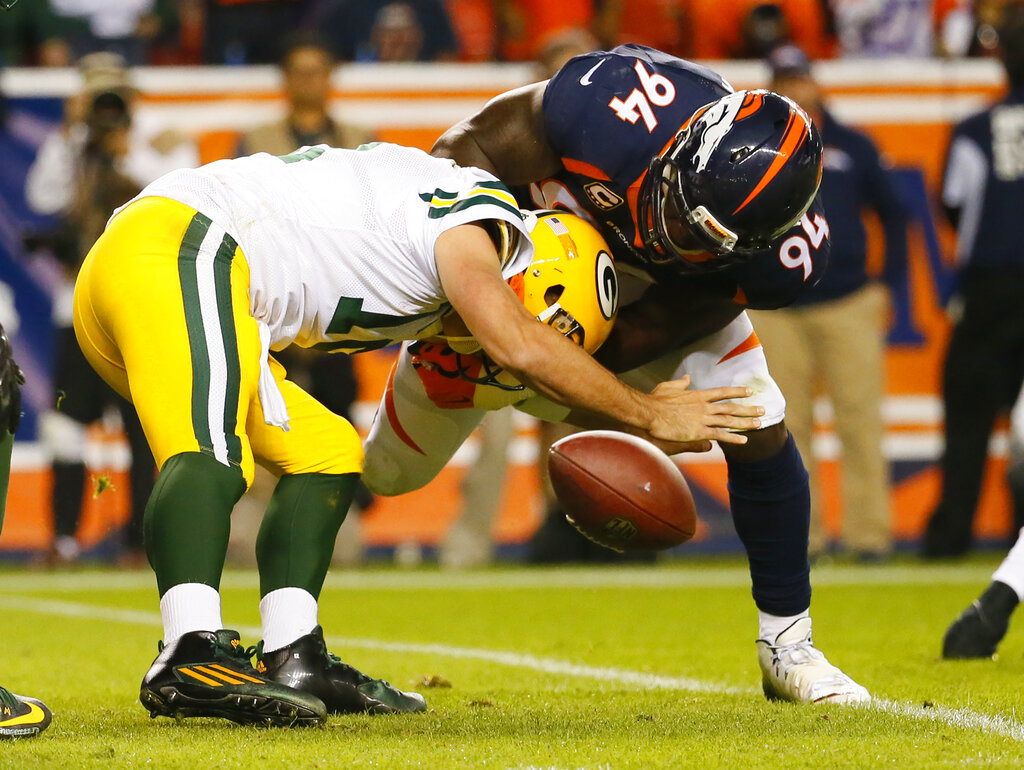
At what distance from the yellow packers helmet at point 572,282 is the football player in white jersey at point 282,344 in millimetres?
67

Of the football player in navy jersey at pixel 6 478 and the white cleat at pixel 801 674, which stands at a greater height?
the football player in navy jersey at pixel 6 478

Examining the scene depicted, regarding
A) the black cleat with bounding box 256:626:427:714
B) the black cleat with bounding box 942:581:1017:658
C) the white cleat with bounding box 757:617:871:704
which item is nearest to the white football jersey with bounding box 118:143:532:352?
the black cleat with bounding box 256:626:427:714

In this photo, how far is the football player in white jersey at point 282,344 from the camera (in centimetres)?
309

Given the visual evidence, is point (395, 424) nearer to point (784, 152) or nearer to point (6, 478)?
point (6, 478)

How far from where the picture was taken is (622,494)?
356 centimetres

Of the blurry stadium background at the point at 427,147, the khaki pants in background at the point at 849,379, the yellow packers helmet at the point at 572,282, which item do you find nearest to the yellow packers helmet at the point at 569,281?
the yellow packers helmet at the point at 572,282

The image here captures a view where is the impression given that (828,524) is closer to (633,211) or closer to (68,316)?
(68,316)

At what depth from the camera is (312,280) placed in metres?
3.34

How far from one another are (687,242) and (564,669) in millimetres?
1456

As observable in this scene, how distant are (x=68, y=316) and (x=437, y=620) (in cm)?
345

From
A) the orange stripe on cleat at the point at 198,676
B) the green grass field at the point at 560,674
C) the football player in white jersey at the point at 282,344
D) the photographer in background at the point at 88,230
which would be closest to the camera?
the green grass field at the point at 560,674

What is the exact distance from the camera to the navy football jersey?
365 cm

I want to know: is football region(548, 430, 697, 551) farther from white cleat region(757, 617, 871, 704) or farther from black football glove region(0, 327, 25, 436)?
black football glove region(0, 327, 25, 436)

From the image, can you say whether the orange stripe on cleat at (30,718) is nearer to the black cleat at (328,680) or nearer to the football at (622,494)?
the black cleat at (328,680)
